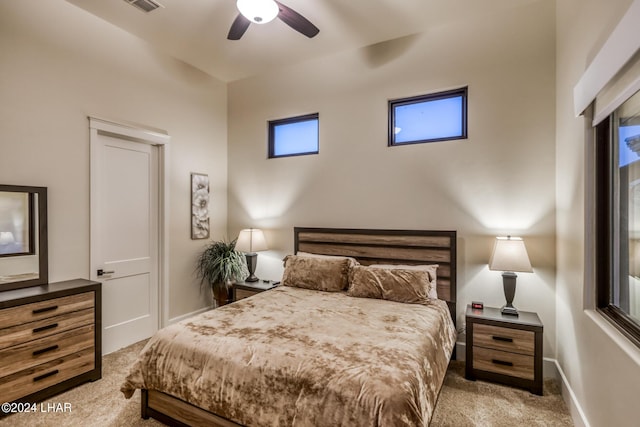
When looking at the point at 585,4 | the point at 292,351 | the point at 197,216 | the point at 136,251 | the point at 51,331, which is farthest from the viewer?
the point at 197,216

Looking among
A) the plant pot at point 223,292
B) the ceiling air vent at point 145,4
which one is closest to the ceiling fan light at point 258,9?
the ceiling air vent at point 145,4

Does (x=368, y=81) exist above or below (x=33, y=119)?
above

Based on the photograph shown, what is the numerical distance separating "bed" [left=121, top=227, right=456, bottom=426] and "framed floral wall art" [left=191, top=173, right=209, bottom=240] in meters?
1.72

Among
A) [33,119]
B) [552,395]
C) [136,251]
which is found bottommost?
[552,395]

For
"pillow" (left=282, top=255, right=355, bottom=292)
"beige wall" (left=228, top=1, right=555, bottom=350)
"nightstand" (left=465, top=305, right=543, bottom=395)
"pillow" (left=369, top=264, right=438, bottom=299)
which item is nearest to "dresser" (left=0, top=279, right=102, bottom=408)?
"pillow" (left=282, top=255, right=355, bottom=292)

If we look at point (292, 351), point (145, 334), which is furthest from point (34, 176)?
point (292, 351)

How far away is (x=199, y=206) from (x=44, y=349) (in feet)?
7.20

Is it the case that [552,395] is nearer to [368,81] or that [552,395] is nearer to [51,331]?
[368,81]

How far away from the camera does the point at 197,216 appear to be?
4250 millimetres

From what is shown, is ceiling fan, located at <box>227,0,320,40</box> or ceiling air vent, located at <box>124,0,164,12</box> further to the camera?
ceiling air vent, located at <box>124,0,164,12</box>

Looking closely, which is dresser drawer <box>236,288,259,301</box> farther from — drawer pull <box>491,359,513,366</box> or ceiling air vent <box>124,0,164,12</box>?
ceiling air vent <box>124,0,164,12</box>

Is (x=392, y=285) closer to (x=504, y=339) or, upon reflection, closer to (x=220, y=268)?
(x=504, y=339)

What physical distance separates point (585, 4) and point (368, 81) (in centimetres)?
201

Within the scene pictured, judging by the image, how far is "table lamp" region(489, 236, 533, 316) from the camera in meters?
2.70
